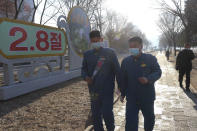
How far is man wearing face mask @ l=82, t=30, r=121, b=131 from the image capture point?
301cm

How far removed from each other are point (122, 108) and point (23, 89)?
3.80 metres

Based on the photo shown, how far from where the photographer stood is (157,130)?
12.0 ft

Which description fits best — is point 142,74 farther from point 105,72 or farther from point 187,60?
point 187,60

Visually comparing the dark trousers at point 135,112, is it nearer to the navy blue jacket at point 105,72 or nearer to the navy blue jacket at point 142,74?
the navy blue jacket at point 142,74

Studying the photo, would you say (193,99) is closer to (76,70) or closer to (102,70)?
(102,70)

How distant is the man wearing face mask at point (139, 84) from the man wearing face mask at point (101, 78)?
0.97 ft

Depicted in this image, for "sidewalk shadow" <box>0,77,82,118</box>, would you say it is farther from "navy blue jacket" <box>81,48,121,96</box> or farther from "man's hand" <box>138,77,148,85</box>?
"man's hand" <box>138,77,148,85</box>

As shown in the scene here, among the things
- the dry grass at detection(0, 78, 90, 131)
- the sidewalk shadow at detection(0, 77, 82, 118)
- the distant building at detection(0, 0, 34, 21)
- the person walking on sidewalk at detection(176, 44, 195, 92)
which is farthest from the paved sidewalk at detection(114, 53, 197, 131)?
the distant building at detection(0, 0, 34, 21)

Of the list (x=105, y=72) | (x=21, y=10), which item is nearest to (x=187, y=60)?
(x=105, y=72)

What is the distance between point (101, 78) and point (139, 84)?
647 millimetres

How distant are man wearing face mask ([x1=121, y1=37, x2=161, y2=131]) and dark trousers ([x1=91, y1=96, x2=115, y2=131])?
337mm

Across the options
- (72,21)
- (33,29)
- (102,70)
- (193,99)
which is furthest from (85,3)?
(102,70)

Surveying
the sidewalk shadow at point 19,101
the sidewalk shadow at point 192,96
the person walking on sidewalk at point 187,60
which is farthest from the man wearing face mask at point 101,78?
the person walking on sidewalk at point 187,60

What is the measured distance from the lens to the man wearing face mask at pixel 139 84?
2725 mm
